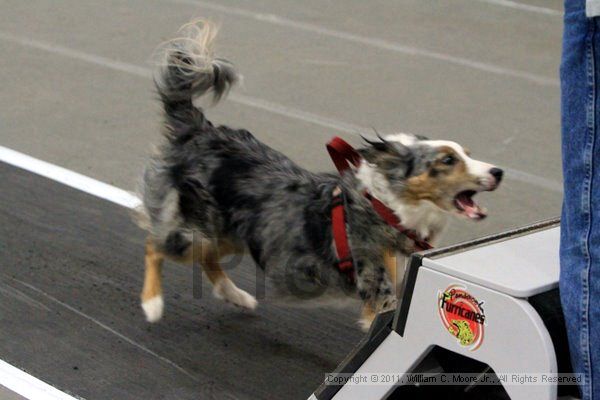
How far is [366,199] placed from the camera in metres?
4.09

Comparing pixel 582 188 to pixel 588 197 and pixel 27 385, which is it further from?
pixel 27 385

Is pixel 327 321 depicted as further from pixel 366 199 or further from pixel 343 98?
pixel 343 98

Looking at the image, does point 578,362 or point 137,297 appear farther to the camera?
point 137,297

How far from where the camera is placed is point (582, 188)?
8.10 feet

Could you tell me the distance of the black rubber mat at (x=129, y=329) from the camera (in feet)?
13.7

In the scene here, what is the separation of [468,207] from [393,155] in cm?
37

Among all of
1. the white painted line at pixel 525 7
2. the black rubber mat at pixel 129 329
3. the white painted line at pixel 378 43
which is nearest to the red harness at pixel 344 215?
the black rubber mat at pixel 129 329

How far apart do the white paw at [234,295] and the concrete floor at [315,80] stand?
1.26m

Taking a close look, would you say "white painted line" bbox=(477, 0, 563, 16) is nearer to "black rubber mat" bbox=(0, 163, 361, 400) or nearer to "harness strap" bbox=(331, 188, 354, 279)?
"black rubber mat" bbox=(0, 163, 361, 400)

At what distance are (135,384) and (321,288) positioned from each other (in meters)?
0.89

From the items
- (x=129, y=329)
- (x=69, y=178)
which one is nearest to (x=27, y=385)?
(x=129, y=329)

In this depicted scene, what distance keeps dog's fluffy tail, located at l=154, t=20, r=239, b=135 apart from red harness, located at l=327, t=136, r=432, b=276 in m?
0.86

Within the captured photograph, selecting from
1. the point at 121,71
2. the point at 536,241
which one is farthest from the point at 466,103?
the point at 536,241

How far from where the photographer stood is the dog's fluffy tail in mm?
4637
